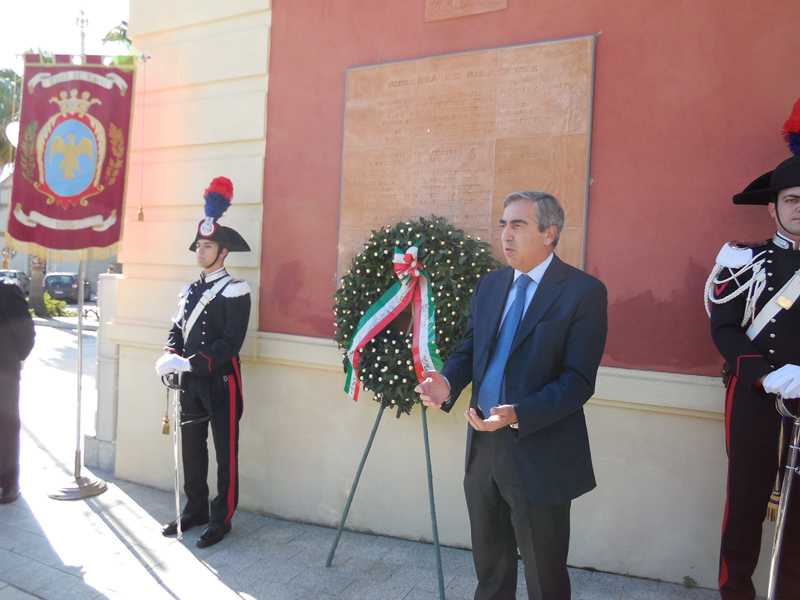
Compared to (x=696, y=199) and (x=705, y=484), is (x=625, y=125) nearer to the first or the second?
(x=696, y=199)

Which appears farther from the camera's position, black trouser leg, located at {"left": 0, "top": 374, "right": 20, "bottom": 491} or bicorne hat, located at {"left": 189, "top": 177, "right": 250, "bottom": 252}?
black trouser leg, located at {"left": 0, "top": 374, "right": 20, "bottom": 491}

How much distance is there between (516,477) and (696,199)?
1.87 meters

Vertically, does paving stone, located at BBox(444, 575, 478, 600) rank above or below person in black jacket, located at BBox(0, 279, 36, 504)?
below

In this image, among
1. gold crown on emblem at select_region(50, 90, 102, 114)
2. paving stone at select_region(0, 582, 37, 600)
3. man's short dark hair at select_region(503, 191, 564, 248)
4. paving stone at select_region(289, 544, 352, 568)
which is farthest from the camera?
gold crown on emblem at select_region(50, 90, 102, 114)

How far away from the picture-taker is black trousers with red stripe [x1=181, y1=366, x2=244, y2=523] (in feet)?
13.0

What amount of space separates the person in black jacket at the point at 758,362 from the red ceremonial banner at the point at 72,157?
414 cm

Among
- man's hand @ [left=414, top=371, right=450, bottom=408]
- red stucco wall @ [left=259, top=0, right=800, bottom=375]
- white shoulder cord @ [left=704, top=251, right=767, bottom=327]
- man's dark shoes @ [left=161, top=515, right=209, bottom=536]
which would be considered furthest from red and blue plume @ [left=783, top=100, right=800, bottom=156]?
man's dark shoes @ [left=161, top=515, right=209, bottom=536]

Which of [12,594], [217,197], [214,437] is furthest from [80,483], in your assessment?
[217,197]

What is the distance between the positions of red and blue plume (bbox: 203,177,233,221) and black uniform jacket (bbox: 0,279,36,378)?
1550 mm

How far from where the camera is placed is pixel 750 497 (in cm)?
272

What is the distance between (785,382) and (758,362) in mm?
193

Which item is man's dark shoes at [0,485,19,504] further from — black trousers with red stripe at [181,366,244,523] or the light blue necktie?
the light blue necktie

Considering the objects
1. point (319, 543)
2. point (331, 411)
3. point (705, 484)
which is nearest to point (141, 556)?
point (319, 543)

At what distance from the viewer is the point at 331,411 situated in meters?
4.20
